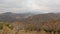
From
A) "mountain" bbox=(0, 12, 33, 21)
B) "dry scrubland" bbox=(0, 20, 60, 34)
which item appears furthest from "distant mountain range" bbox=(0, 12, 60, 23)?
"dry scrubland" bbox=(0, 20, 60, 34)

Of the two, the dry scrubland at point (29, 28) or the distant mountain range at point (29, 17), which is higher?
the distant mountain range at point (29, 17)

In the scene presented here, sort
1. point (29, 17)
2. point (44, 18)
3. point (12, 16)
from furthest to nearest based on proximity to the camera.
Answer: point (12, 16)
point (29, 17)
point (44, 18)

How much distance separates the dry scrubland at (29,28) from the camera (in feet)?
20.8

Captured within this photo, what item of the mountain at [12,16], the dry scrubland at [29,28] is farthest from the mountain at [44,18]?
the mountain at [12,16]

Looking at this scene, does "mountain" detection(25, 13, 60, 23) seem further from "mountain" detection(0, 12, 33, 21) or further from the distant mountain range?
"mountain" detection(0, 12, 33, 21)

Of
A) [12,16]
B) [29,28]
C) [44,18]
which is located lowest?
[29,28]

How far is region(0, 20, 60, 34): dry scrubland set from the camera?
634cm

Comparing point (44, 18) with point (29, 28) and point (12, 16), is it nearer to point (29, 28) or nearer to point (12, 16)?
point (29, 28)

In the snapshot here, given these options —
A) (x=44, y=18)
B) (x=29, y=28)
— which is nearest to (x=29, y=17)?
(x=29, y=28)

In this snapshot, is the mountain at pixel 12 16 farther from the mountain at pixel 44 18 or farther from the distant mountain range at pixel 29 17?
the mountain at pixel 44 18

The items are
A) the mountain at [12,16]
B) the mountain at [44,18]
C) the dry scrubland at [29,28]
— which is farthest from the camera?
the mountain at [12,16]

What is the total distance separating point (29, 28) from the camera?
21.6 ft

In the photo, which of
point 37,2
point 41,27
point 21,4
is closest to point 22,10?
point 21,4

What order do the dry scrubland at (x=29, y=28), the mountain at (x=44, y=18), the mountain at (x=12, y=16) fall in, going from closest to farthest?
the dry scrubland at (x=29, y=28) < the mountain at (x=44, y=18) < the mountain at (x=12, y=16)
